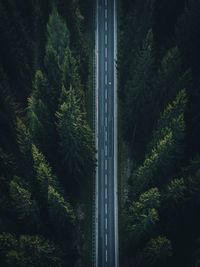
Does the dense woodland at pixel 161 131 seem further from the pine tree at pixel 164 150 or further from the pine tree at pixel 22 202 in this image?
the pine tree at pixel 22 202

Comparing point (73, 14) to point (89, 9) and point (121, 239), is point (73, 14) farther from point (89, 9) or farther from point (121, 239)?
point (121, 239)

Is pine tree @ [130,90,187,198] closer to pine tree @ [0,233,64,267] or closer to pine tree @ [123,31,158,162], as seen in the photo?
pine tree @ [123,31,158,162]

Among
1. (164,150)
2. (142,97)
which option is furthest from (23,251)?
(142,97)

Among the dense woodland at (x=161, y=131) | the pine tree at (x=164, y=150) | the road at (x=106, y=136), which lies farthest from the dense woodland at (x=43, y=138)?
the pine tree at (x=164, y=150)

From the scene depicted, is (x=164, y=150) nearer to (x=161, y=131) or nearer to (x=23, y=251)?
(x=161, y=131)

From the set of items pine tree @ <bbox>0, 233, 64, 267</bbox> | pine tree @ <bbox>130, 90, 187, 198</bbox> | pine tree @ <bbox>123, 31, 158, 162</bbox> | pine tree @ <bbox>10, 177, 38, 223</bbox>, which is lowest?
pine tree @ <bbox>0, 233, 64, 267</bbox>

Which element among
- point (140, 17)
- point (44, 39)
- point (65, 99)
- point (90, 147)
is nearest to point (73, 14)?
point (44, 39)

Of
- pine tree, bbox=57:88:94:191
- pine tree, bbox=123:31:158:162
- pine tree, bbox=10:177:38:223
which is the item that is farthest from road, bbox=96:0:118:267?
pine tree, bbox=10:177:38:223

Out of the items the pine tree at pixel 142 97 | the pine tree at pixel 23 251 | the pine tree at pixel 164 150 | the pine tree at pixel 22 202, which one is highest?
the pine tree at pixel 142 97
